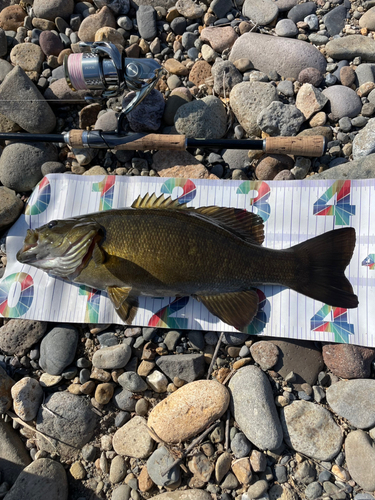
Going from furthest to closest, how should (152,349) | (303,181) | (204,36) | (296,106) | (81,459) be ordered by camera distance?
(204,36)
(296,106)
(303,181)
(152,349)
(81,459)

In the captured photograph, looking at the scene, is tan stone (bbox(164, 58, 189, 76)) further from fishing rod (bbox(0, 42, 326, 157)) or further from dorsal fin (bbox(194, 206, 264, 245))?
dorsal fin (bbox(194, 206, 264, 245))

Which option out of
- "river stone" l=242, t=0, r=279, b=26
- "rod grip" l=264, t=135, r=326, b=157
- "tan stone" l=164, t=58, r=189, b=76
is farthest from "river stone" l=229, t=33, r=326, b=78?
"rod grip" l=264, t=135, r=326, b=157

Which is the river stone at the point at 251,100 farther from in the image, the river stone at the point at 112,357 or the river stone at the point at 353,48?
the river stone at the point at 112,357

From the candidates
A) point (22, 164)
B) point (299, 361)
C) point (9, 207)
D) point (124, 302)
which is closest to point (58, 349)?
point (124, 302)

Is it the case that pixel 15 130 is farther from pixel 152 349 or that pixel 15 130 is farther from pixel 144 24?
pixel 152 349

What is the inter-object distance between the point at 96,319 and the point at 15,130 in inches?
99.3

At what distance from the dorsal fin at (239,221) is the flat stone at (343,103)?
1824 millimetres

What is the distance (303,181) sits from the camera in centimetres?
353

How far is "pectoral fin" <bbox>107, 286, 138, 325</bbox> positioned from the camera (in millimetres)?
2964

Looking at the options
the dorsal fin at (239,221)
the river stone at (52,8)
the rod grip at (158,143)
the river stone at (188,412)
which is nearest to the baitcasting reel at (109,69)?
the rod grip at (158,143)

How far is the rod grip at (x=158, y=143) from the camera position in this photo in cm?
354

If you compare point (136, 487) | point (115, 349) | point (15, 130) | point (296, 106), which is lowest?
point (136, 487)

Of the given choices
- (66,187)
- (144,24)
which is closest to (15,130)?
(66,187)

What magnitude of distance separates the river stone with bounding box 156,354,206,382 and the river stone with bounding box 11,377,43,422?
1.22 meters
